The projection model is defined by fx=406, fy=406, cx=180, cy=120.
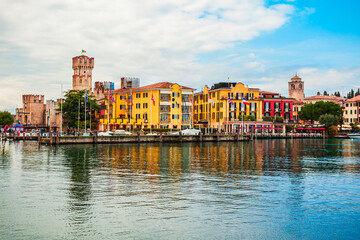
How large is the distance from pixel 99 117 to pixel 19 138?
39861mm

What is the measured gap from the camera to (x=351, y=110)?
168m

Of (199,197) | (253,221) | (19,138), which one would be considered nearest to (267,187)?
(199,197)

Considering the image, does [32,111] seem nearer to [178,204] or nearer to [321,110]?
[321,110]

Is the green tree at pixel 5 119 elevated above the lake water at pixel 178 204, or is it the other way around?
the green tree at pixel 5 119

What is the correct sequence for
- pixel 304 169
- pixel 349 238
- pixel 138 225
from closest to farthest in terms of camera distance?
pixel 349 238 → pixel 138 225 → pixel 304 169

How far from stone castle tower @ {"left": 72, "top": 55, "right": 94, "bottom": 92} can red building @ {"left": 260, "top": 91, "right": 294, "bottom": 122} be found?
3100 inches

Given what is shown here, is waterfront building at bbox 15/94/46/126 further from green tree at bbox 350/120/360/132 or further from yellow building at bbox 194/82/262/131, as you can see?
green tree at bbox 350/120/360/132

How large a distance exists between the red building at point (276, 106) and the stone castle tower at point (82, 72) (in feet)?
258

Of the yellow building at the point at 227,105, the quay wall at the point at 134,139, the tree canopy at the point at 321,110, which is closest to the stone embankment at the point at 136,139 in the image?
the quay wall at the point at 134,139

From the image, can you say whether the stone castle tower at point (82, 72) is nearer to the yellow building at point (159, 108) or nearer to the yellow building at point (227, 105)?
the yellow building at point (159, 108)

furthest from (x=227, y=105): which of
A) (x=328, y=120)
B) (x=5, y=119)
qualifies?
(x=5, y=119)

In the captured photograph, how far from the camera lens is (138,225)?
63.3ft

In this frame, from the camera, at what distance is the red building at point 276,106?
443 feet

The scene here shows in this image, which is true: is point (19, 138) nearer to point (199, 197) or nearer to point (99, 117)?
point (99, 117)
